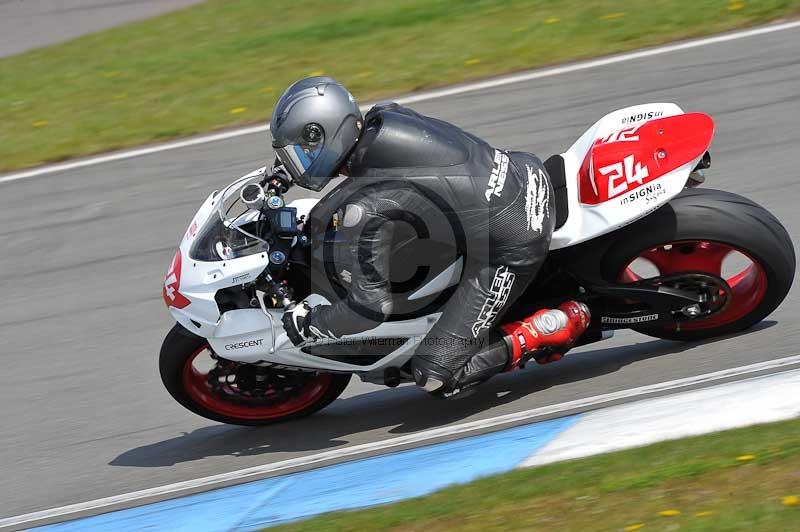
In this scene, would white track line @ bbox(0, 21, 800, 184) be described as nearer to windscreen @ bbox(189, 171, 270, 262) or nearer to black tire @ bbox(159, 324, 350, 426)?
black tire @ bbox(159, 324, 350, 426)

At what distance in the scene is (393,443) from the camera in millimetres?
5363

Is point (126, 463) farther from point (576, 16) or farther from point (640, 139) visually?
point (576, 16)

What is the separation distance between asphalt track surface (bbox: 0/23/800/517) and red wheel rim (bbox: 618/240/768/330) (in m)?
0.12

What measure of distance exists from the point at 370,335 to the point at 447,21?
7.19 meters

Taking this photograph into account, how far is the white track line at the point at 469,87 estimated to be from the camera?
988 centimetres

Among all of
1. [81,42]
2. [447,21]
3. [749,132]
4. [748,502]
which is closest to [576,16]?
[447,21]

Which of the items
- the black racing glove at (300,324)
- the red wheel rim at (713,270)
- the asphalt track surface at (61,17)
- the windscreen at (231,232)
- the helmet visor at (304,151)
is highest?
the helmet visor at (304,151)

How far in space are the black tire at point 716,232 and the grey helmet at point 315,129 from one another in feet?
4.26

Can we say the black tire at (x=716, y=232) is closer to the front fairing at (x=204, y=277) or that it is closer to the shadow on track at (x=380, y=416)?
the shadow on track at (x=380, y=416)

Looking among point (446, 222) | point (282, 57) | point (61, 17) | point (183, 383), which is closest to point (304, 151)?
point (446, 222)

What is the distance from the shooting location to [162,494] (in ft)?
17.3

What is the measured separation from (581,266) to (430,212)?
0.78 metres

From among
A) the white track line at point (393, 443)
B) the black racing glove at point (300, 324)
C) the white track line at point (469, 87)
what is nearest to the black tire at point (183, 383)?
the white track line at point (393, 443)

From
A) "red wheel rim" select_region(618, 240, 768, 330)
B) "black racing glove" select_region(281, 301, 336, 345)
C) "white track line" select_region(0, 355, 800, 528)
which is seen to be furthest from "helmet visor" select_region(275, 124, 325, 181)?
"red wheel rim" select_region(618, 240, 768, 330)
